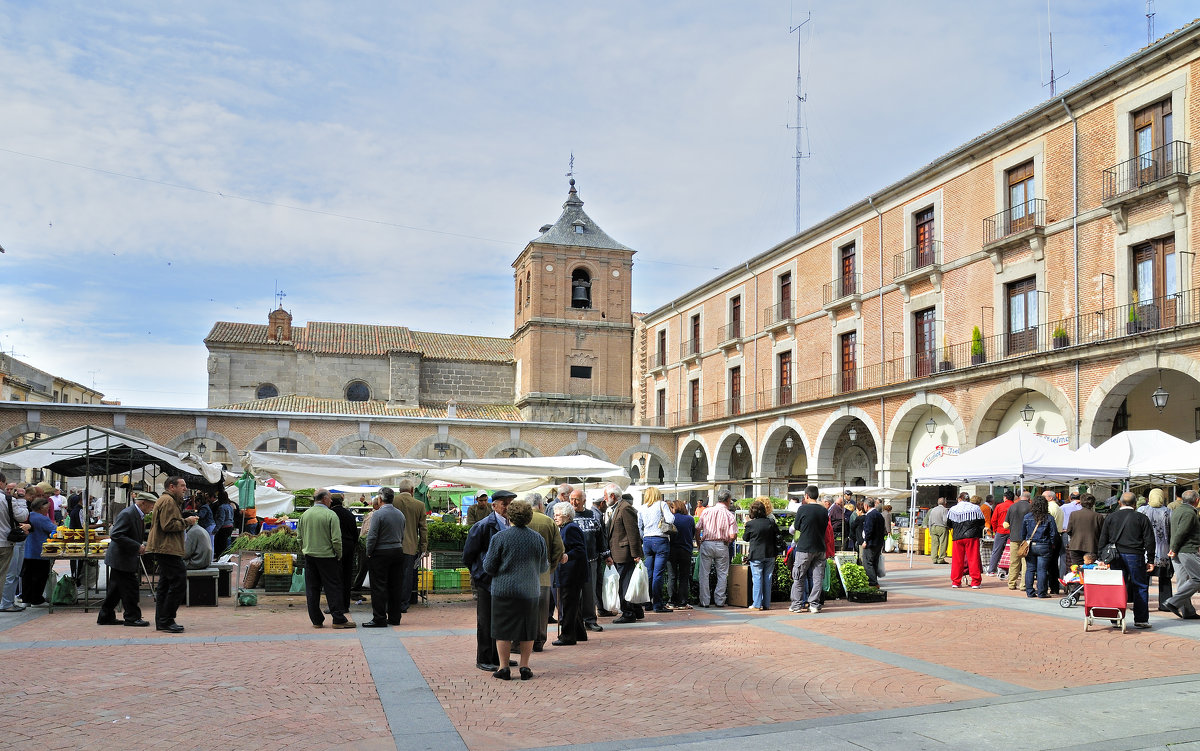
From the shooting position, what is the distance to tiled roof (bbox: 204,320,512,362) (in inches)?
1917

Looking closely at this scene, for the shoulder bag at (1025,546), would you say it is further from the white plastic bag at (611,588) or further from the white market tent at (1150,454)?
the white plastic bag at (611,588)

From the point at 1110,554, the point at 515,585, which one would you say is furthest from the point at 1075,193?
the point at 515,585

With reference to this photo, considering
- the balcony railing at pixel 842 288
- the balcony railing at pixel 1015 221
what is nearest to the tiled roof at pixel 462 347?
the balcony railing at pixel 842 288

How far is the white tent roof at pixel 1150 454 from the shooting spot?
14.5 m

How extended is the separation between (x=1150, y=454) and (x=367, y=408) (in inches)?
1372

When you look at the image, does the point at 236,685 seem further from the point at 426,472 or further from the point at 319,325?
the point at 319,325

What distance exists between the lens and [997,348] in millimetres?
23422

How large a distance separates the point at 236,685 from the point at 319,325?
45105mm

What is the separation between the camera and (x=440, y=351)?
51156mm

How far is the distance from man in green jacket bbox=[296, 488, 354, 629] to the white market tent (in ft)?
39.1

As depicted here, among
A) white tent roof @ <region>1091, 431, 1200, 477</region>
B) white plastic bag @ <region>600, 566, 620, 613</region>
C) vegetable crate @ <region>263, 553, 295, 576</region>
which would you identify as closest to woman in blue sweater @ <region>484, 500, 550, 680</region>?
white plastic bag @ <region>600, 566, 620, 613</region>

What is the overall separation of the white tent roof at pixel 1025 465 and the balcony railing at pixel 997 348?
4731mm

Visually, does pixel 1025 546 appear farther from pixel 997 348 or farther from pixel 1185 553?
pixel 997 348

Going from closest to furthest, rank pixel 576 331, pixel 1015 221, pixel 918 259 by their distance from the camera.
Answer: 1. pixel 1015 221
2. pixel 918 259
3. pixel 576 331
